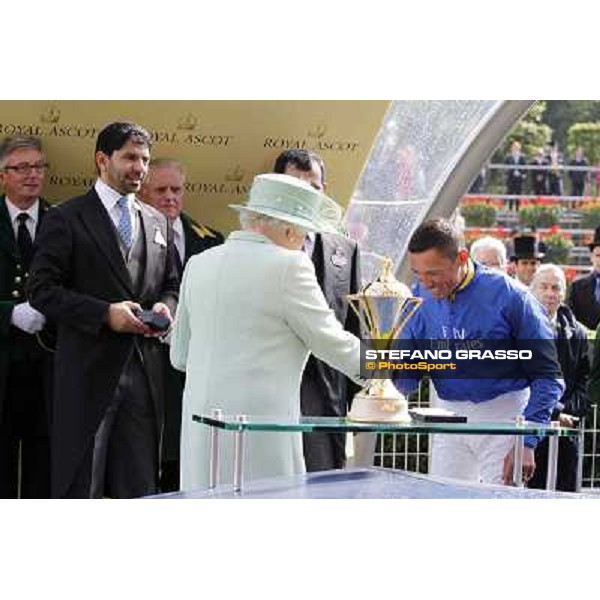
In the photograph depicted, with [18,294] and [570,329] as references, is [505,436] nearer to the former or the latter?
[570,329]

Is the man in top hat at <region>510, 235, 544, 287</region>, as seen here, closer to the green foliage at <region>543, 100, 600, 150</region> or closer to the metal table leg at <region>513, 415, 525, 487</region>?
the green foliage at <region>543, 100, 600, 150</region>

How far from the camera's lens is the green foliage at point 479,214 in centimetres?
693

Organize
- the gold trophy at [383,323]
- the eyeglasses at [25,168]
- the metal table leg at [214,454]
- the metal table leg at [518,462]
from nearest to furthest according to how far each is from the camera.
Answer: the metal table leg at [214,454], the gold trophy at [383,323], the metal table leg at [518,462], the eyeglasses at [25,168]

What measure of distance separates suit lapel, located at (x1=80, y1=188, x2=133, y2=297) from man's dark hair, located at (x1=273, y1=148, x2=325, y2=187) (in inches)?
24.8

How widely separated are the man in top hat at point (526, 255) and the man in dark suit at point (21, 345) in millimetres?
1670

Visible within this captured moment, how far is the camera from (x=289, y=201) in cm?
675

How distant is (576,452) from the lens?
7348 millimetres

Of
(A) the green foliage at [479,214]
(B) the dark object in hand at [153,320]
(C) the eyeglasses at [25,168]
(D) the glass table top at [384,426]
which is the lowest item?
(D) the glass table top at [384,426]

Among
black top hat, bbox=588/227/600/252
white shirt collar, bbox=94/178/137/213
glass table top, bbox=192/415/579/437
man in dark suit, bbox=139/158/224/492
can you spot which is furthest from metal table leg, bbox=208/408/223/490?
black top hat, bbox=588/227/600/252

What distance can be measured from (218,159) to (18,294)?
0.86m

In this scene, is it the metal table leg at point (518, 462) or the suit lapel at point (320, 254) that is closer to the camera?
the metal table leg at point (518, 462)

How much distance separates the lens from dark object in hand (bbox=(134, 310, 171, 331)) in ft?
23.3

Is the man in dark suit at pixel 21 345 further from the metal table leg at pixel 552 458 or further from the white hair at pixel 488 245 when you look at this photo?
the metal table leg at pixel 552 458

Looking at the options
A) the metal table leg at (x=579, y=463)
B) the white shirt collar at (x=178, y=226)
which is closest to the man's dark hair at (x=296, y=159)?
the white shirt collar at (x=178, y=226)
